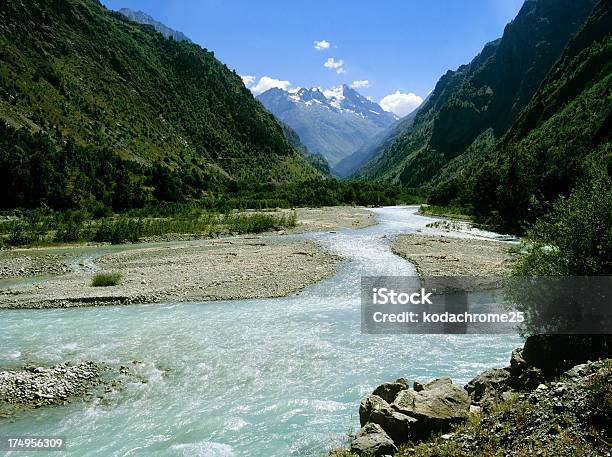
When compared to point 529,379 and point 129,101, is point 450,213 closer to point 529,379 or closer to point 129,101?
point 529,379

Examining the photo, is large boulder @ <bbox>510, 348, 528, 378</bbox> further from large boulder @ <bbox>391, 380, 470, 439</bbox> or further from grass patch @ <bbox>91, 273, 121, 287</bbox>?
grass patch @ <bbox>91, 273, 121, 287</bbox>

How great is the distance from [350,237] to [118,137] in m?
87.8

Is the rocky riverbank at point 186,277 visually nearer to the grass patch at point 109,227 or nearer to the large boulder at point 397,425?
the grass patch at point 109,227

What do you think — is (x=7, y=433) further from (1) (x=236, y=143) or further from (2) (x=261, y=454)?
(1) (x=236, y=143)

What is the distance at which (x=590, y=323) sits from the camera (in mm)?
11406

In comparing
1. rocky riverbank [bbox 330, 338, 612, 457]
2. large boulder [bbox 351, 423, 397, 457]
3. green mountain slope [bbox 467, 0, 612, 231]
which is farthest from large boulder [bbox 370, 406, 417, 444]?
green mountain slope [bbox 467, 0, 612, 231]

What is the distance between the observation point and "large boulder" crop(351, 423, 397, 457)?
8844 millimetres

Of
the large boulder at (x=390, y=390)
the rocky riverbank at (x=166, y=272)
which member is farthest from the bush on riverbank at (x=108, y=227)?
the large boulder at (x=390, y=390)

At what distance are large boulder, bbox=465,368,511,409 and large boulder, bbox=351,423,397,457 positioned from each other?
8.92 ft

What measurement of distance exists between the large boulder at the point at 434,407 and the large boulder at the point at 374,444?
0.72 metres

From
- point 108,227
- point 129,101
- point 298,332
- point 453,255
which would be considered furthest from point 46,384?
point 129,101

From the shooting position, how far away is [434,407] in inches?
384

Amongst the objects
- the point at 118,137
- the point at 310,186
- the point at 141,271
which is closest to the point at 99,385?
the point at 141,271

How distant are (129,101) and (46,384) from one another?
459ft
